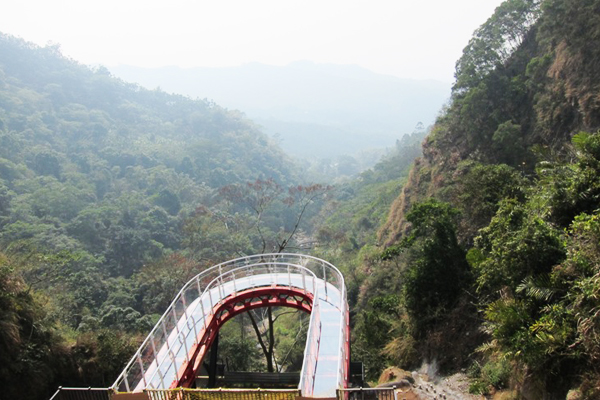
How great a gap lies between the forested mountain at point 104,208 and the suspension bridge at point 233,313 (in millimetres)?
4947

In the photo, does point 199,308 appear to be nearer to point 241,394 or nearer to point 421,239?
point 241,394

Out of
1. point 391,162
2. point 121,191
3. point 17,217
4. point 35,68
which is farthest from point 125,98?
point 17,217

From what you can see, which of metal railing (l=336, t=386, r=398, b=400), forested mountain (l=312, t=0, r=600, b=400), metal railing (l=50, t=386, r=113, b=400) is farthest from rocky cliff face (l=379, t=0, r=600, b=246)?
metal railing (l=50, t=386, r=113, b=400)

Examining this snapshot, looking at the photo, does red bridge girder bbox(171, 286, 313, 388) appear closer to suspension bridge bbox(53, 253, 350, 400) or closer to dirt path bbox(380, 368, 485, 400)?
suspension bridge bbox(53, 253, 350, 400)

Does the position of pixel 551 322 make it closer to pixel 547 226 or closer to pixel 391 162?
pixel 547 226

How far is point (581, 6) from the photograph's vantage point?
818 inches

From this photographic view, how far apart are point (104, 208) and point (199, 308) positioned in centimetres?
3643

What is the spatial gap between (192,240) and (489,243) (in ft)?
105

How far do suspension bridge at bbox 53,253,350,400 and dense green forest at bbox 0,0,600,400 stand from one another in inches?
121

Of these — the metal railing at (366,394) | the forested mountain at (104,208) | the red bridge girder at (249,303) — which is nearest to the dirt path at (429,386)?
the metal railing at (366,394)

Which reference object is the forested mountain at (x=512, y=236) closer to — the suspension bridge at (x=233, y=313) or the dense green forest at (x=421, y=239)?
the dense green forest at (x=421, y=239)

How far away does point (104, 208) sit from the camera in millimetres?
45875

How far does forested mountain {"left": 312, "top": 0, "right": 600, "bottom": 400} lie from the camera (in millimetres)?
8062

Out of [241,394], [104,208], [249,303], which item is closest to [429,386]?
[241,394]
